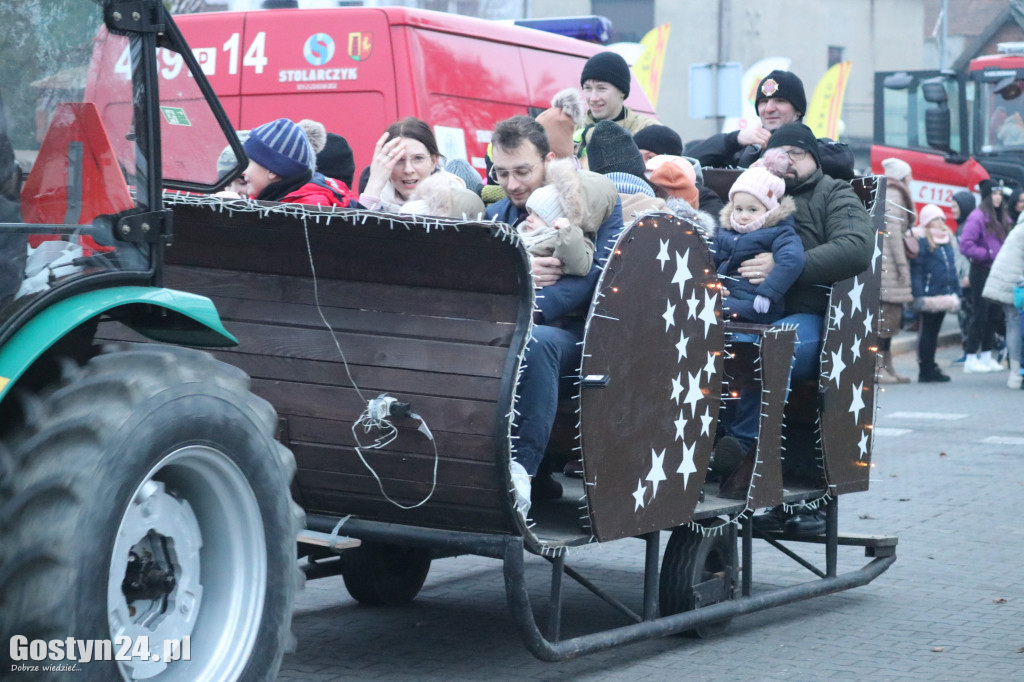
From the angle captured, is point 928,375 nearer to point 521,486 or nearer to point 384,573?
point 384,573

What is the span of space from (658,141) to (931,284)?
972 centimetres

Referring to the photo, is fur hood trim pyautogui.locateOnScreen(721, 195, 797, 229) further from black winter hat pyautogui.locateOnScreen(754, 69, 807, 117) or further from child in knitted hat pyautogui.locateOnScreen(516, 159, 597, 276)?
child in knitted hat pyautogui.locateOnScreen(516, 159, 597, 276)

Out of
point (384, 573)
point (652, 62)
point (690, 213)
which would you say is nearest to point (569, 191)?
point (690, 213)

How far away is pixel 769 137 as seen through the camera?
22.3 ft

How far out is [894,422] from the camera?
41.8 ft

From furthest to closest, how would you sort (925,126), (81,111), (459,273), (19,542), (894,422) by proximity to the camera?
(925,126), (894,422), (459,273), (81,111), (19,542)

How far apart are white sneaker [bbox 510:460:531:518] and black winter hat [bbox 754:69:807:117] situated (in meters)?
2.89

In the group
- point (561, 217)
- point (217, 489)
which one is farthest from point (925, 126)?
point (217, 489)

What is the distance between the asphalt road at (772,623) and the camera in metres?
5.14

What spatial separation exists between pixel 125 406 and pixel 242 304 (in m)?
1.56

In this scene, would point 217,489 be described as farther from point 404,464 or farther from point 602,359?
point 602,359

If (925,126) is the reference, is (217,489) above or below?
below

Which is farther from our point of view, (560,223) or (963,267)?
(963,267)

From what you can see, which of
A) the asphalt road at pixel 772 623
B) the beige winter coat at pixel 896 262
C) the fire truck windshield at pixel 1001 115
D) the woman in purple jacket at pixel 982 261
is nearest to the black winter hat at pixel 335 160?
the asphalt road at pixel 772 623
